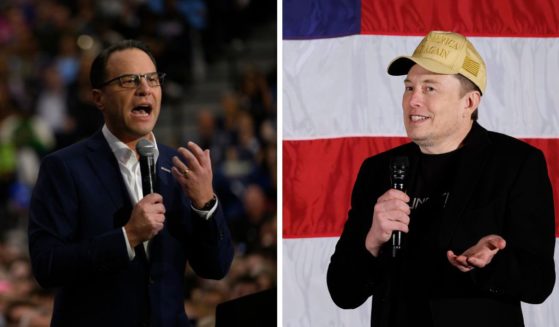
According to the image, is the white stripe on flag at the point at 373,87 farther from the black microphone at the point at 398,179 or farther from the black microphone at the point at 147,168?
the black microphone at the point at 147,168

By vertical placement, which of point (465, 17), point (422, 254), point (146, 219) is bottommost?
point (422, 254)

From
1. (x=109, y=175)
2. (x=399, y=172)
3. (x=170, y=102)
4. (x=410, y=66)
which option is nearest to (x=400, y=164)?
(x=399, y=172)

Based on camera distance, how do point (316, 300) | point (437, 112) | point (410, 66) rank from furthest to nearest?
point (316, 300)
point (410, 66)
point (437, 112)

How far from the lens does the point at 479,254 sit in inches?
119

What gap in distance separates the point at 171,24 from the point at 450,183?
21.9 ft

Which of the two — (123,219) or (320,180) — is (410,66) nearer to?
(320,180)

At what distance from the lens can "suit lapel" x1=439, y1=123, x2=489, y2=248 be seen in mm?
3174

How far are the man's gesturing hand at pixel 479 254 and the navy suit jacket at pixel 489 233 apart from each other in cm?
4

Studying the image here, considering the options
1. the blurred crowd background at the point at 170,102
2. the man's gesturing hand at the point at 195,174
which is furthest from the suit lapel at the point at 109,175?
the blurred crowd background at the point at 170,102

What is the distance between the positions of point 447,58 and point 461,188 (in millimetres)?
354

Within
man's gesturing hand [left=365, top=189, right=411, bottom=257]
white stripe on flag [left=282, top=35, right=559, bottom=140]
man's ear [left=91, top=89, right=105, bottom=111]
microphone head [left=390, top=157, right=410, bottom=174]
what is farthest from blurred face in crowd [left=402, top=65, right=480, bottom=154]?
man's ear [left=91, top=89, right=105, bottom=111]

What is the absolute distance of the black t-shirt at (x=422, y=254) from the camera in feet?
10.4

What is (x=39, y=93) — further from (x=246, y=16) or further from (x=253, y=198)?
(x=253, y=198)

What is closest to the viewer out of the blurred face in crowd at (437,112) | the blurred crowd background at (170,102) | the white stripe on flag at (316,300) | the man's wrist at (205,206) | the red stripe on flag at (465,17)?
the man's wrist at (205,206)
